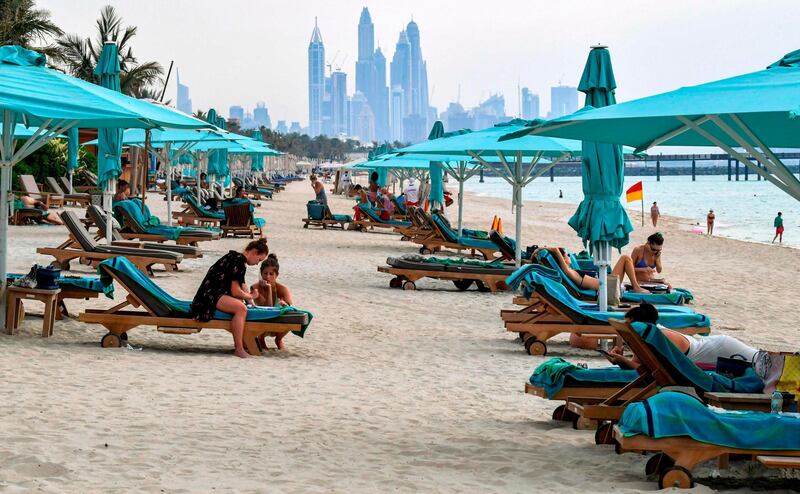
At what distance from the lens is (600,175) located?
9469mm

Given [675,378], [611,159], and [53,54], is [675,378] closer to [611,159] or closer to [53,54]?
[611,159]

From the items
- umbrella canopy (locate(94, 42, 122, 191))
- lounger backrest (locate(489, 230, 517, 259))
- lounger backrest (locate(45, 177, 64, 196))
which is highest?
umbrella canopy (locate(94, 42, 122, 191))

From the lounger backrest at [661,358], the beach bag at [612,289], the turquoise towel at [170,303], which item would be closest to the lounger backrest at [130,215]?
the turquoise towel at [170,303]

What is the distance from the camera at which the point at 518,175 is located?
14.1 meters

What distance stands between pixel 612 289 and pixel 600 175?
1.11 meters

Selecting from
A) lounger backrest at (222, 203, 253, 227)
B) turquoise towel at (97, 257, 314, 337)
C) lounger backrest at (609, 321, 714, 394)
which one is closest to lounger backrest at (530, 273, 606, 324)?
turquoise towel at (97, 257, 314, 337)

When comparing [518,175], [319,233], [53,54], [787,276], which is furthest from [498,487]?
[53,54]

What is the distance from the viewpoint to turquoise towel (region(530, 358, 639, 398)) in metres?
6.12

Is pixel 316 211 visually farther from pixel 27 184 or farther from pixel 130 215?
pixel 130 215

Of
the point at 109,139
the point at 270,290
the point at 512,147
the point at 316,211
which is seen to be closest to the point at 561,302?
the point at 270,290

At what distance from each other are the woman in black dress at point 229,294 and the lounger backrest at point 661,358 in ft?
11.4

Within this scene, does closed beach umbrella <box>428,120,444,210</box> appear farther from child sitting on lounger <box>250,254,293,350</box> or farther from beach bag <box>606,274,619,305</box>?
child sitting on lounger <box>250,254,293,350</box>

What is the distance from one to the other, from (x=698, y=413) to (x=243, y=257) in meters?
4.30

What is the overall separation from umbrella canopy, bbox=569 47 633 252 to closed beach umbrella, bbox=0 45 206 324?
355cm
